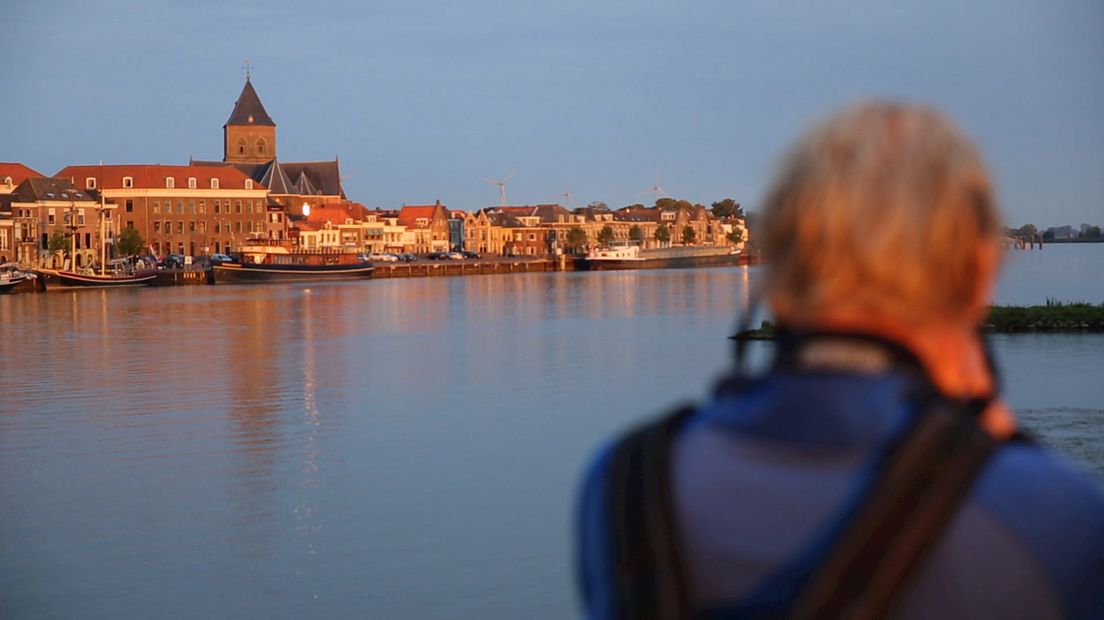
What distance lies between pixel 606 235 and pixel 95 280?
9723 cm

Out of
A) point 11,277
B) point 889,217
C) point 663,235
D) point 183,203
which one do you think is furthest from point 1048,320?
point 663,235

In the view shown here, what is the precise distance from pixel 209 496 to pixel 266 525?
1.70 metres

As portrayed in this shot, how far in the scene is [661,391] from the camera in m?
24.6

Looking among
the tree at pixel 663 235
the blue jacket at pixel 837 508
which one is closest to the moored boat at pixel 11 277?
the blue jacket at pixel 837 508

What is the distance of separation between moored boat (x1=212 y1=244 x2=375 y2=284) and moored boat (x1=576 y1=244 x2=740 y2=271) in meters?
31.9

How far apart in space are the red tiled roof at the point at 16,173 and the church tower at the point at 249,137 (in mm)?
35993

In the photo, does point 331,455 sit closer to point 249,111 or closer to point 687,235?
point 249,111

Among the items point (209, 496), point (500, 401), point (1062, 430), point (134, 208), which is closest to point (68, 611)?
point (209, 496)

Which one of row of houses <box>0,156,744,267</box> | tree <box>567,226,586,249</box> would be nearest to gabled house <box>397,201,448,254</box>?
row of houses <box>0,156,744,267</box>

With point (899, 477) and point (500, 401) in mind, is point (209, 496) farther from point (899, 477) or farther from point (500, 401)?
point (899, 477)

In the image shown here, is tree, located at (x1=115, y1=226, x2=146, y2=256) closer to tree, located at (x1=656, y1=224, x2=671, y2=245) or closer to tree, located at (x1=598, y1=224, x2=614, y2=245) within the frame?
tree, located at (x1=598, y1=224, x2=614, y2=245)

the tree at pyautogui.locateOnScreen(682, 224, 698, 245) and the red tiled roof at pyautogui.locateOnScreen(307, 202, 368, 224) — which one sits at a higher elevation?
the red tiled roof at pyautogui.locateOnScreen(307, 202, 368, 224)

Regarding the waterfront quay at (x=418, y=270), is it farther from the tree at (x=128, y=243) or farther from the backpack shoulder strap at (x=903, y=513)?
the backpack shoulder strap at (x=903, y=513)

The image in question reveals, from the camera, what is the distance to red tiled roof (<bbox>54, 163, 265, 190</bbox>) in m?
118
